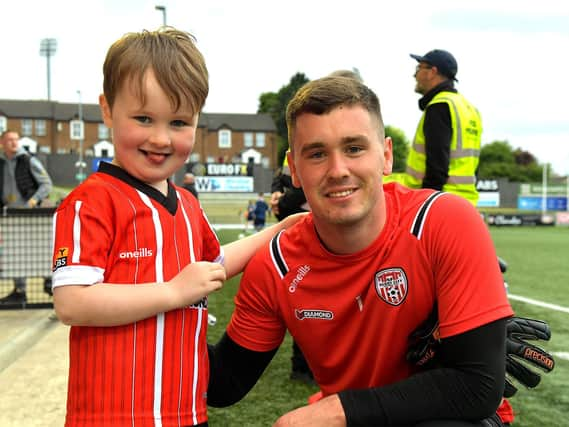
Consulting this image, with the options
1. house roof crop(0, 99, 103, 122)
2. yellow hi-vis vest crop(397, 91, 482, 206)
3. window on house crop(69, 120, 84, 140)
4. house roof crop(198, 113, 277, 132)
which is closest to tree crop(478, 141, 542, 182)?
house roof crop(198, 113, 277, 132)

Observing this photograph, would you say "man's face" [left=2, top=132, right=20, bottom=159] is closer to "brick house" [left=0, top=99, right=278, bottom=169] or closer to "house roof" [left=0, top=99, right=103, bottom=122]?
"brick house" [left=0, top=99, right=278, bottom=169]

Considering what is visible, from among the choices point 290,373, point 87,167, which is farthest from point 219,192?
point 290,373

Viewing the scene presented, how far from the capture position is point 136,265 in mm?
1791

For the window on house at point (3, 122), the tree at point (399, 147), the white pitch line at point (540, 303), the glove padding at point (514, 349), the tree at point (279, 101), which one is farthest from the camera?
the tree at point (399, 147)

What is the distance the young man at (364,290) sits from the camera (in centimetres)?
185

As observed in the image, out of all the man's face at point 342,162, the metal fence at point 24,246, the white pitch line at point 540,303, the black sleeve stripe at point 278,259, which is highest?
the man's face at point 342,162

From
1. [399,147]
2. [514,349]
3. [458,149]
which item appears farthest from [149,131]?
[399,147]

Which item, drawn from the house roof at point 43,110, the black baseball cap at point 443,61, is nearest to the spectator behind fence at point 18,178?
the black baseball cap at point 443,61

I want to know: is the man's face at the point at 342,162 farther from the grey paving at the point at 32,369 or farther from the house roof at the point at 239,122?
the house roof at the point at 239,122

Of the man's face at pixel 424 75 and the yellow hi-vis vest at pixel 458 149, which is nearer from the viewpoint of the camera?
the yellow hi-vis vest at pixel 458 149

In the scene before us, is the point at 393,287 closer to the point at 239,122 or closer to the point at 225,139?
the point at 225,139

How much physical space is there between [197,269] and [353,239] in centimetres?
58

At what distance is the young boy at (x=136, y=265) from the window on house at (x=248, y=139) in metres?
81.4

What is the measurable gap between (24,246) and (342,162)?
5.51 m
